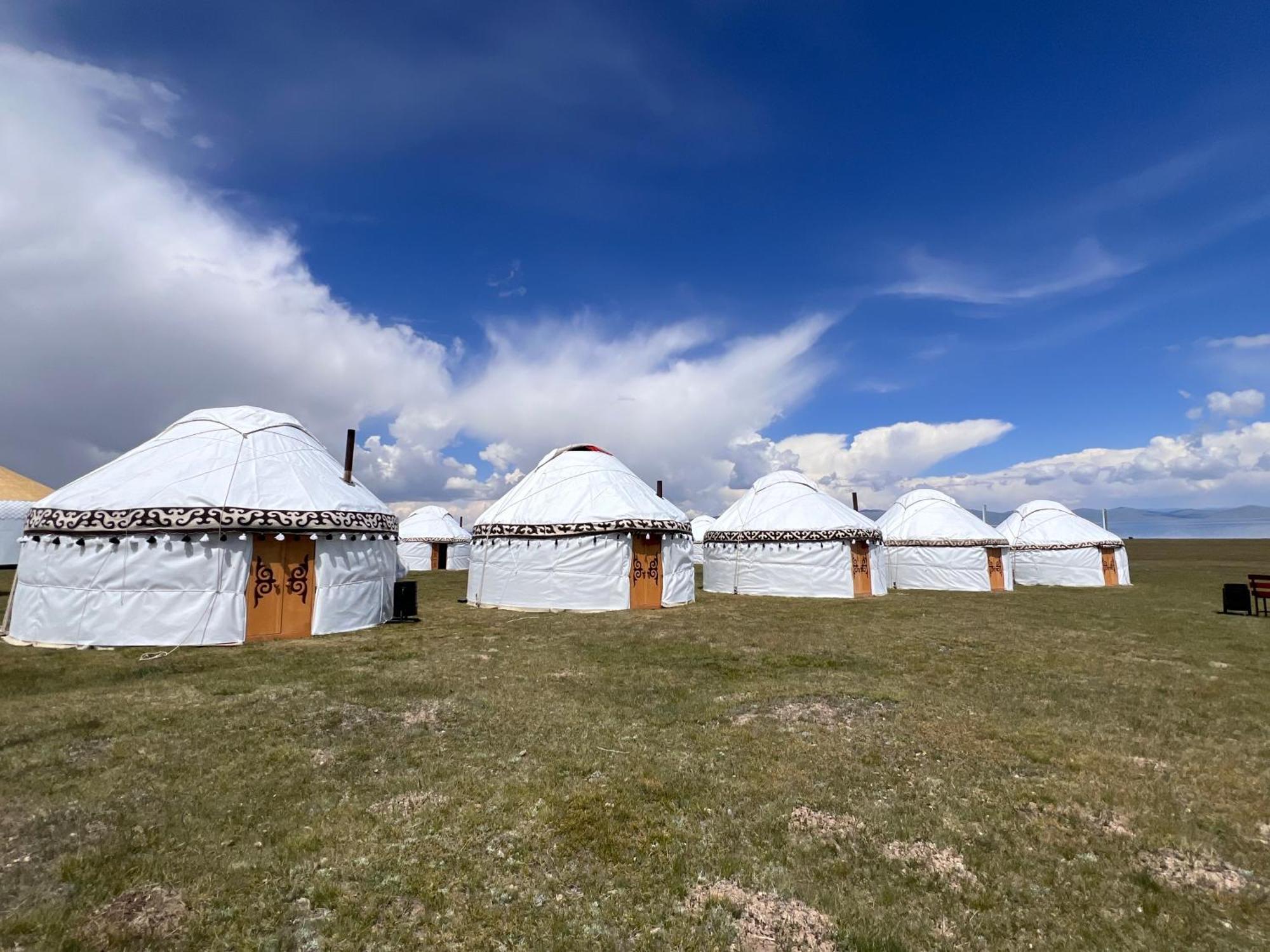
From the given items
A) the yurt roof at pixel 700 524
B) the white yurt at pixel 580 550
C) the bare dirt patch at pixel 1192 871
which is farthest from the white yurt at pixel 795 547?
the yurt roof at pixel 700 524

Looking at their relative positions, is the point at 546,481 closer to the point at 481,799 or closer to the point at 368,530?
the point at 368,530

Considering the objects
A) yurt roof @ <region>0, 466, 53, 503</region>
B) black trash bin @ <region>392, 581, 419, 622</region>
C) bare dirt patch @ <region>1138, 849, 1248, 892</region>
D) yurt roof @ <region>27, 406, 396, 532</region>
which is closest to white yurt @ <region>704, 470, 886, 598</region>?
black trash bin @ <region>392, 581, 419, 622</region>

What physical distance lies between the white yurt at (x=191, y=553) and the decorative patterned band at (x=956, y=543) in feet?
80.3

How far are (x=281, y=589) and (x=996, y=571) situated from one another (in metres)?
29.6

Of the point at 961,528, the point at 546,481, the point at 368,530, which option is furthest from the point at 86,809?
the point at 961,528

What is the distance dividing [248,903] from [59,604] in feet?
41.9

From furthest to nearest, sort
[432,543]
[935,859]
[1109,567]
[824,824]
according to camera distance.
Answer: [432,543] < [1109,567] < [824,824] < [935,859]

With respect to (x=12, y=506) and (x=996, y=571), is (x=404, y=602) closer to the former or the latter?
(x=996, y=571)

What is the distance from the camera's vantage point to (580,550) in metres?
18.5

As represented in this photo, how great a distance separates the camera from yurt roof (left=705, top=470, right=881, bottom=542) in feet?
75.8

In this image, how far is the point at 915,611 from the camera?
18516 mm

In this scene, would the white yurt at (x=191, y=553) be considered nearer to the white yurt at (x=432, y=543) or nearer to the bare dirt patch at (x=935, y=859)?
the bare dirt patch at (x=935, y=859)

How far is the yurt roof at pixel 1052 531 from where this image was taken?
31.8 meters

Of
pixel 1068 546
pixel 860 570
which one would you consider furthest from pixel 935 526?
pixel 1068 546
